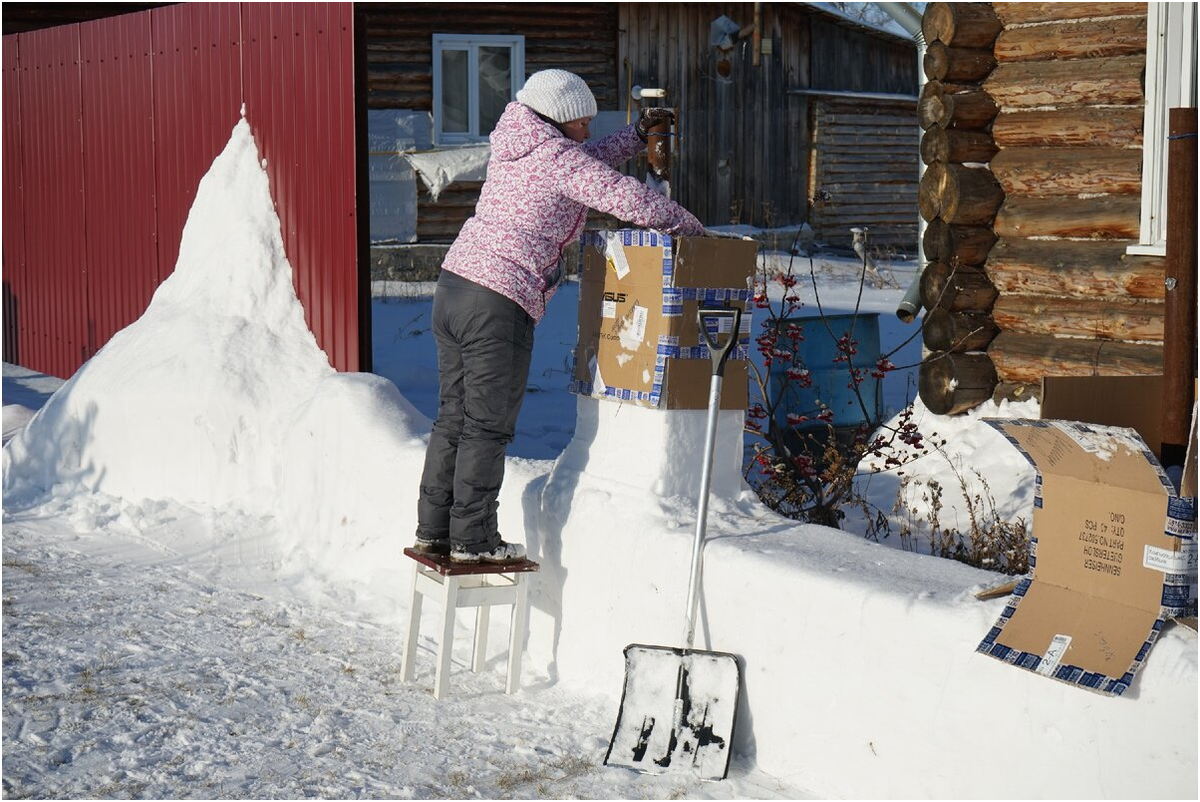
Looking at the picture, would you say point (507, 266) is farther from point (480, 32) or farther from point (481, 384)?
point (480, 32)

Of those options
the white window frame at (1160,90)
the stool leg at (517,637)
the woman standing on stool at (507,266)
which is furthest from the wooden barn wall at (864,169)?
the stool leg at (517,637)

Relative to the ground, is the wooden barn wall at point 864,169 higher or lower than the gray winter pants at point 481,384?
higher

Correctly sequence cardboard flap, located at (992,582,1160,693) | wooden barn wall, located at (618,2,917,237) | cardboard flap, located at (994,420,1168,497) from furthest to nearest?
wooden barn wall, located at (618,2,917,237) < cardboard flap, located at (994,420,1168,497) < cardboard flap, located at (992,582,1160,693)

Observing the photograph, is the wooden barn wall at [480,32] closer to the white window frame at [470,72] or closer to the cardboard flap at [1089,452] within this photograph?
the white window frame at [470,72]

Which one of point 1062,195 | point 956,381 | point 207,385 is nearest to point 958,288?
point 956,381

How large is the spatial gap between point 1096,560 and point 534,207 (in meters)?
2.15

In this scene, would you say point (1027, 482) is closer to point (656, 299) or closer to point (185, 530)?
point (656, 299)

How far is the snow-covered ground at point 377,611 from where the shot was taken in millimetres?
3535

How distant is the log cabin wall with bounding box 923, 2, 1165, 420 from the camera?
6.67 m

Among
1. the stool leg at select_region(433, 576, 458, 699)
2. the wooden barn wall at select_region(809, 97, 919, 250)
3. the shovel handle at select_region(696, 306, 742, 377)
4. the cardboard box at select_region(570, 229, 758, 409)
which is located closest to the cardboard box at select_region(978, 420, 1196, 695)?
the shovel handle at select_region(696, 306, 742, 377)

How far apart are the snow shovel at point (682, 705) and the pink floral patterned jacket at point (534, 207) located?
0.87m

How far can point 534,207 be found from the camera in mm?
4508

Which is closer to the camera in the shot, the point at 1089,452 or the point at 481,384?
the point at 1089,452

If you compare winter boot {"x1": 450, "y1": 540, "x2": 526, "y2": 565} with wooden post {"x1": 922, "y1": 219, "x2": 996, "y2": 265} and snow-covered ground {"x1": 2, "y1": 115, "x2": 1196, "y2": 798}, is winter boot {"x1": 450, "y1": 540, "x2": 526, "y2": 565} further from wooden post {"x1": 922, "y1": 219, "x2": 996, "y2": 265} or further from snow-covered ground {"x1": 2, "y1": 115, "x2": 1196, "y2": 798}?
wooden post {"x1": 922, "y1": 219, "x2": 996, "y2": 265}
